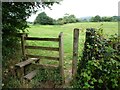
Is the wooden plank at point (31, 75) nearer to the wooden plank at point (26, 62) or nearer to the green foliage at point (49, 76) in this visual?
the green foliage at point (49, 76)

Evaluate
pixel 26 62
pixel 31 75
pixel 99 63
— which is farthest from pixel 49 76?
pixel 99 63

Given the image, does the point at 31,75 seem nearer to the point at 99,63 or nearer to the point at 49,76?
the point at 49,76

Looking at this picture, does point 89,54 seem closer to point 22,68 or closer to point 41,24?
point 22,68

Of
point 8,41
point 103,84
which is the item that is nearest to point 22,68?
point 8,41

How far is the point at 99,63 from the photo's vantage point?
5215 millimetres

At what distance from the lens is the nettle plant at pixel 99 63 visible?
515 centimetres

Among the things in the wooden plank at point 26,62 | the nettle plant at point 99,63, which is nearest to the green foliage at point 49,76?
the wooden plank at point 26,62

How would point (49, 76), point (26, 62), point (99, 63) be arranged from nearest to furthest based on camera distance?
point (99, 63) → point (49, 76) → point (26, 62)

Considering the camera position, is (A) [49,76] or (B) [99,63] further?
(A) [49,76]

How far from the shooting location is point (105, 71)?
204 inches

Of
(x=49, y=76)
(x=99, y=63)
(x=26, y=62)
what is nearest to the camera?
(x=99, y=63)

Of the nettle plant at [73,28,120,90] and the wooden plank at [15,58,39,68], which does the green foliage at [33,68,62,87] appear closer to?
the wooden plank at [15,58,39,68]

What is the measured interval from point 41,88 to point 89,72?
1511 millimetres

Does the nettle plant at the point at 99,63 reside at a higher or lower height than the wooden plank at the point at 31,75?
higher
